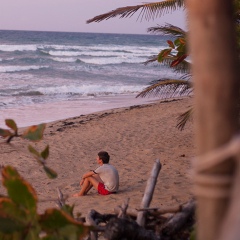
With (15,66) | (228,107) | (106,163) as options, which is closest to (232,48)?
(228,107)

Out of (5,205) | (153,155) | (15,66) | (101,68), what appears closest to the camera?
(5,205)

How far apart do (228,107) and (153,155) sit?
934 cm

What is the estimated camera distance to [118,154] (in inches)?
411

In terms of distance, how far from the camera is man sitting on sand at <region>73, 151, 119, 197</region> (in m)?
7.27

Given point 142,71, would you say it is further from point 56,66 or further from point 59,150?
point 59,150

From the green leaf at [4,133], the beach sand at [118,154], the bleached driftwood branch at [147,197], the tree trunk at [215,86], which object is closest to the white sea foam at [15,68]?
the beach sand at [118,154]

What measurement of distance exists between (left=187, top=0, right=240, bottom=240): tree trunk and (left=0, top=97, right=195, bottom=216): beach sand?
4.96m

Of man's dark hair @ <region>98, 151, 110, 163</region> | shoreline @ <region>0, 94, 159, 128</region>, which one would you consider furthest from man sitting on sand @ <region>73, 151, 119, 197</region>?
shoreline @ <region>0, 94, 159, 128</region>

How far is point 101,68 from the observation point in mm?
33781

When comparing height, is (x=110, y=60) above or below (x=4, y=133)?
above

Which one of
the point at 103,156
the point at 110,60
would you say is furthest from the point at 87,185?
the point at 110,60

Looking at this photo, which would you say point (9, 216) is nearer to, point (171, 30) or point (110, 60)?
point (171, 30)

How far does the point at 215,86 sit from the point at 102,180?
21.7 ft

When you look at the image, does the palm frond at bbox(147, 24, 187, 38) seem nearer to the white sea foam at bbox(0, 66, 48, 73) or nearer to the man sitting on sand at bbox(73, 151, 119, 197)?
the man sitting on sand at bbox(73, 151, 119, 197)
